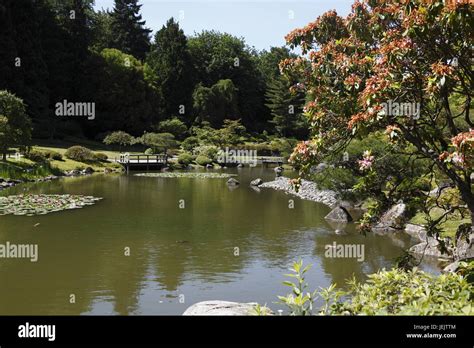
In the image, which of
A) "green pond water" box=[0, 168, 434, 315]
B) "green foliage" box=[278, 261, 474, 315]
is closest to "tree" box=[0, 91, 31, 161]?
"green pond water" box=[0, 168, 434, 315]

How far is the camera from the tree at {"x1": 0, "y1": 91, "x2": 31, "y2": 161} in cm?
2975

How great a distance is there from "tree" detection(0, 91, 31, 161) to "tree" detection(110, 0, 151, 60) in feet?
135

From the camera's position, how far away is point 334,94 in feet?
23.5

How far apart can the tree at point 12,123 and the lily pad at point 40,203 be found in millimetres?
7983

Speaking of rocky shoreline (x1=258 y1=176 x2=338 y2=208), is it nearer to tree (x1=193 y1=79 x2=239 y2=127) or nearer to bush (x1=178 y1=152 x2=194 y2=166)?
bush (x1=178 y1=152 x2=194 y2=166)

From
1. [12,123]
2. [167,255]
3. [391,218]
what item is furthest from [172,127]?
[167,255]

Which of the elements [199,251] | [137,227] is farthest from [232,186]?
[199,251]

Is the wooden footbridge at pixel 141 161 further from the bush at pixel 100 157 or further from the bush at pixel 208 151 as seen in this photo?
the bush at pixel 208 151

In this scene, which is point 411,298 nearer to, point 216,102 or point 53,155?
point 53,155

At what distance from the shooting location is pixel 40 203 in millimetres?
21359

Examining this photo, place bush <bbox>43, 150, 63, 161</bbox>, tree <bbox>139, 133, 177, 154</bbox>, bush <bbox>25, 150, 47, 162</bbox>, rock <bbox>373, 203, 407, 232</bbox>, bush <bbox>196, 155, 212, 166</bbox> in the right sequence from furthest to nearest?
bush <bbox>196, 155, 212, 166</bbox>, tree <bbox>139, 133, 177, 154</bbox>, bush <bbox>43, 150, 63, 161</bbox>, bush <bbox>25, 150, 47, 162</bbox>, rock <bbox>373, 203, 407, 232</bbox>

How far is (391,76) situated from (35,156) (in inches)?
1327
